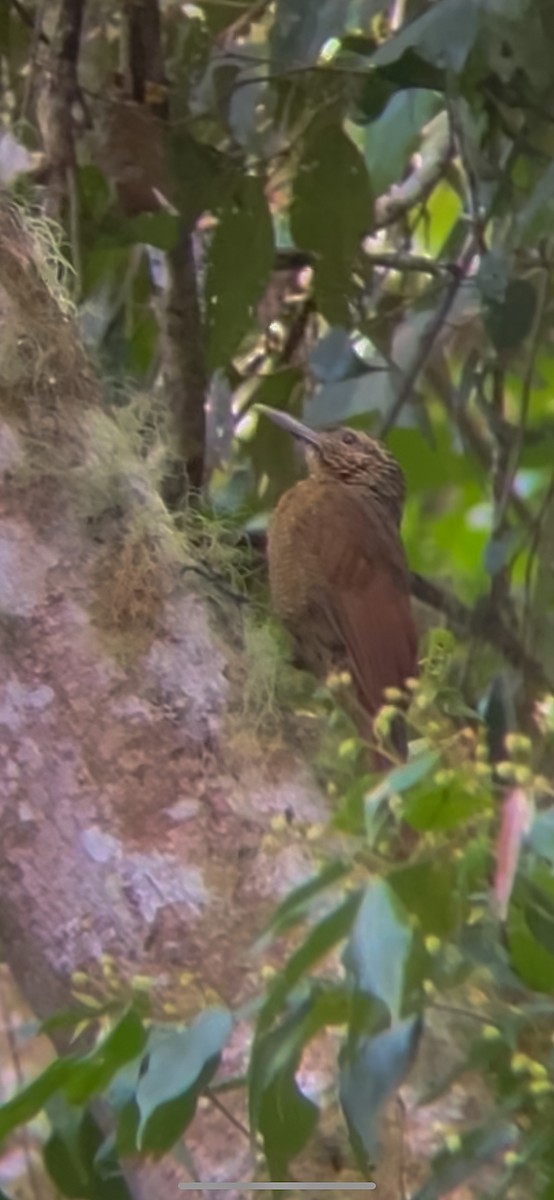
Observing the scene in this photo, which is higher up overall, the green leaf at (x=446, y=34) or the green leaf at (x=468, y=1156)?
the green leaf at (x=446, y=34)

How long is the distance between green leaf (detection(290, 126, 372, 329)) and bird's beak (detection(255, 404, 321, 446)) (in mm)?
184

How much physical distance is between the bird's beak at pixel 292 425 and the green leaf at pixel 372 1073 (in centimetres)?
116

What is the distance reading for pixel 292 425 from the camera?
1896 mm

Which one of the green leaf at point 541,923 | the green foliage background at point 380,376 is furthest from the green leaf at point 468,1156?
the green leaf at point 541,923

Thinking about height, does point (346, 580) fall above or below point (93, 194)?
below

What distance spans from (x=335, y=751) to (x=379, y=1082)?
1.66 ft

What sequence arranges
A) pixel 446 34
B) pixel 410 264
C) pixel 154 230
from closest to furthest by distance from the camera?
pixel 446 34 < pixel 154 230 < pixel 410 264

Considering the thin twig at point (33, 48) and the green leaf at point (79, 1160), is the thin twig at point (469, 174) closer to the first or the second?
the thin twig at point (33, 48)

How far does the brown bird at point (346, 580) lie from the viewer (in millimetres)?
1521

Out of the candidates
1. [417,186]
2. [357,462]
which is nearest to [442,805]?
[357,462]

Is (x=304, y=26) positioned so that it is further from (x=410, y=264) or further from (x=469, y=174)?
(x=410, y=264)

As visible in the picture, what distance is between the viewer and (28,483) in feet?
4.34

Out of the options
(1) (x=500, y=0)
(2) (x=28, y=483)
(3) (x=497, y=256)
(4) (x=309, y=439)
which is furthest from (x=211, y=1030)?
(3) (x=497, y=256)

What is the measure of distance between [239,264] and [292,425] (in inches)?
7.8
